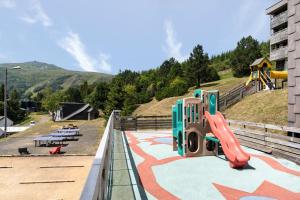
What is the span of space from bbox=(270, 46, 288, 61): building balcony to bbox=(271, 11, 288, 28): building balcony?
3.71 metres

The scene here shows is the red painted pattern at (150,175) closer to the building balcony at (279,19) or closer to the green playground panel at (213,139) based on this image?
the green playground panel at (213,139)

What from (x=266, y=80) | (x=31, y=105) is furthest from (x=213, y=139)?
(x=31, y=105)

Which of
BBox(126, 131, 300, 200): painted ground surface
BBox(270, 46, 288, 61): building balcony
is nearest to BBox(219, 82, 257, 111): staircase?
BBox(270, 46, 288, 61): building balcony

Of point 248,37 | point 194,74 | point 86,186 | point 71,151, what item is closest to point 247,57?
point 248,37

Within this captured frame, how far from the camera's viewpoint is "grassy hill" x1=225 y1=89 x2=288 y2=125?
58.9 feet

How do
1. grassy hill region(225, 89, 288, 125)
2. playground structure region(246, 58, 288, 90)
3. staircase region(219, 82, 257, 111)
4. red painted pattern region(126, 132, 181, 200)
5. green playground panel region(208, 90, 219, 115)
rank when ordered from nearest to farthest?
red painted pattern region(126, 132, 181, 200)
green playground panel region(208, 90, 219, 115)
grassy hill region(225, 89, 288, 125)
staircase region(219, 82, 257, 111)
playground structure region(246, 58, 288, 90)

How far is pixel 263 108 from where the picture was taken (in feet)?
67.4

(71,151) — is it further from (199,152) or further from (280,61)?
(280,61)

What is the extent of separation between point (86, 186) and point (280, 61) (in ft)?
130

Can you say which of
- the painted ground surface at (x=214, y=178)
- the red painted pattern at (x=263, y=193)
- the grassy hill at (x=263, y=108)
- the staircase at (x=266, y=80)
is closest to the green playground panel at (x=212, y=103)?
the painted ground surface at (x=214, y=178)

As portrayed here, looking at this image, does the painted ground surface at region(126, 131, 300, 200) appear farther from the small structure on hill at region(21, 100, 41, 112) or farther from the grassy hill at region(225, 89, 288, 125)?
the small structure on hill at region(21, 100, 41, 112)

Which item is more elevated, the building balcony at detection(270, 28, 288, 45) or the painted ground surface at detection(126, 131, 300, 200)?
the building balcony at detection(270, 28, 288, 45)

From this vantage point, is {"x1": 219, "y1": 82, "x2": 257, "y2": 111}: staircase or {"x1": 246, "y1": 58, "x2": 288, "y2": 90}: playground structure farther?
{"x1": 246, "y1": 58, "x2": 288, "y2": 90}: playground structure

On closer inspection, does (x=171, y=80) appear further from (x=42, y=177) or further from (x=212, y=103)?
(x=212, y=103)
